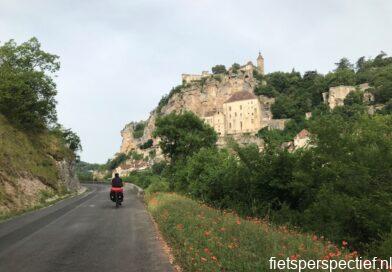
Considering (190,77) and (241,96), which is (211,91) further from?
(190,77)

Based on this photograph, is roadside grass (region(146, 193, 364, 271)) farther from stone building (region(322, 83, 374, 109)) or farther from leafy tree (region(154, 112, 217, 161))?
stone building (region(322, 83, 374, 109))

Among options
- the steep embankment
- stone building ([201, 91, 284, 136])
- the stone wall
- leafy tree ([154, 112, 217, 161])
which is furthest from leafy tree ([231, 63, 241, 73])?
leafy tree ([154, 112, 217, 161])

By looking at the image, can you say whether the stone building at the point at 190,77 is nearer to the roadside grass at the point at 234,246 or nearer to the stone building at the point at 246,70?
the stone building at the point at 246,70

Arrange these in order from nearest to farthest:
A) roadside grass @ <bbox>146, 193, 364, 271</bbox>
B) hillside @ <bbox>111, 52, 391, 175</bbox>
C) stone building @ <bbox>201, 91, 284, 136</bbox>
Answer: roadside grass @ <bbox>146, 193, 364, 271</bbox>
hillside @ <bbox>111, 52, 391, 175</bbox>
stone building @ <bbox>201, 91, 284, 136</bbox>

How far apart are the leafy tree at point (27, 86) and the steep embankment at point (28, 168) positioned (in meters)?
2.04

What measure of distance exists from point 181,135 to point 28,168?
14537mm

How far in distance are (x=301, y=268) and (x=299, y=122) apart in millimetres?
136610

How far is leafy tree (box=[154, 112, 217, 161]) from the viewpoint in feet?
128

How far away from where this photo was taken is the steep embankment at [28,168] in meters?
26.0

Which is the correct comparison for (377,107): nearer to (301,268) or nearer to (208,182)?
(208,182)

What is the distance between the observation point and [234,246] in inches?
334

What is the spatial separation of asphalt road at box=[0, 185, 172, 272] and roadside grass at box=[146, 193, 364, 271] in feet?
2.31

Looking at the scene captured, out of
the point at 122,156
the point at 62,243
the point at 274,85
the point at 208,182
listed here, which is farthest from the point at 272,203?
the point at 122,156

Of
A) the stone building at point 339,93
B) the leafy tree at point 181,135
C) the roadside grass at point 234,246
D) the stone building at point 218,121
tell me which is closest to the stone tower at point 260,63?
the stone building at point 218,121
